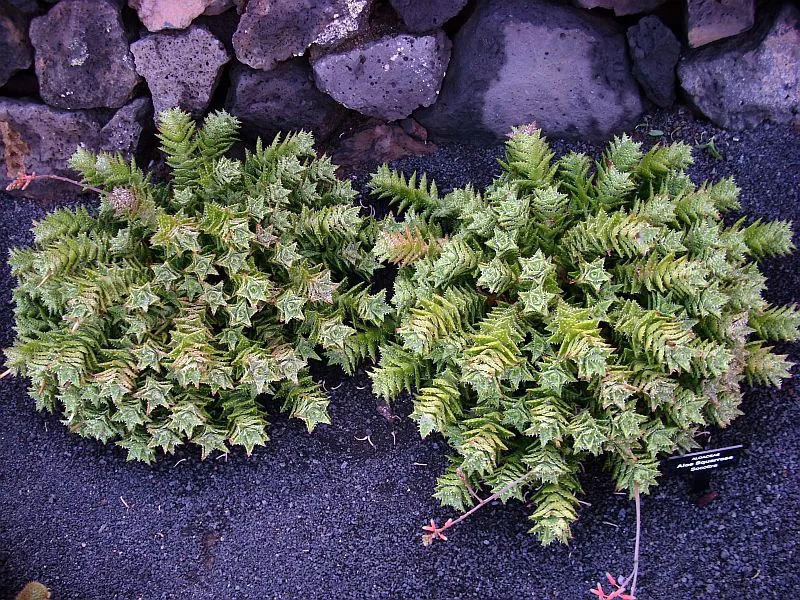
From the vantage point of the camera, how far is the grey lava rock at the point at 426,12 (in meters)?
3.06

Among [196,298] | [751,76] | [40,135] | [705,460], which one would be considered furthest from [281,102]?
[705,460]

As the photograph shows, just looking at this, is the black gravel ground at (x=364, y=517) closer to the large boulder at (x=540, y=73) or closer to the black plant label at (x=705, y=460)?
the black plant label at (x=705, y=460)

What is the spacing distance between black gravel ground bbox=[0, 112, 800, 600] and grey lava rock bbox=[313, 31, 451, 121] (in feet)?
3.50

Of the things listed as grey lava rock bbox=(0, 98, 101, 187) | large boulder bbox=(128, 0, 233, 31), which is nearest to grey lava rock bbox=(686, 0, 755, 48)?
large boulder bbox=(128, 0, 233, 31)

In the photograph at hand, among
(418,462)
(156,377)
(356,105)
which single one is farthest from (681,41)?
(156,377)

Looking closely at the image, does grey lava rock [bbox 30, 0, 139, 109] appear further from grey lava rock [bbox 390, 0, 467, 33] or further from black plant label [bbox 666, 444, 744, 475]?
black plant label [bbox 666, 444, 744, 475]

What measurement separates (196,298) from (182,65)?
112 centimetres

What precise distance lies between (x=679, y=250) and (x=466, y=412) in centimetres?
106

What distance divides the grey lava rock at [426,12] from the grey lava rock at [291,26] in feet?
0.51

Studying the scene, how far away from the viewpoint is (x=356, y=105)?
10.6 ft

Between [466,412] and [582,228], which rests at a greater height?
[582,228]

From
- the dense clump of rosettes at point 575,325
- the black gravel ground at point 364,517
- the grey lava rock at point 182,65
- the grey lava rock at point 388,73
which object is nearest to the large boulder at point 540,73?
the grey lava rock at point 388,73

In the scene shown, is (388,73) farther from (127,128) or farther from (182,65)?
(127,128)

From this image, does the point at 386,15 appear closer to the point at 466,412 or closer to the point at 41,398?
the point at 466,412
